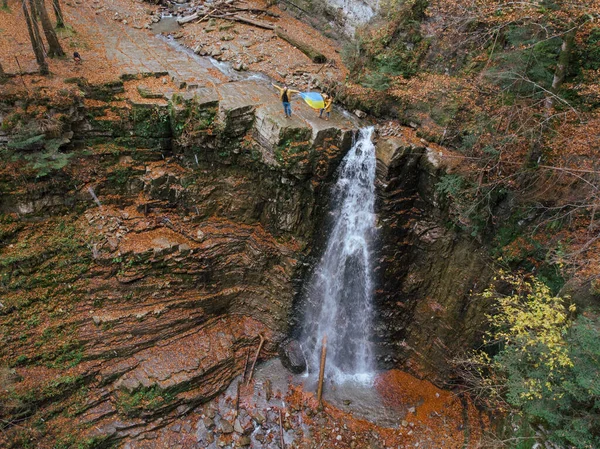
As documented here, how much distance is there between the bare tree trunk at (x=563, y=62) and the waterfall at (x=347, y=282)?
18.6 feet

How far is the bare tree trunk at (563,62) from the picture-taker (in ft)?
32.2

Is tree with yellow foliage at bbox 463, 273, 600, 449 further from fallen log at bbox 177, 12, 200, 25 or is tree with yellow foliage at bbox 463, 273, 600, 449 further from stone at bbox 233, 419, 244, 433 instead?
fallen log at bbox 177, 12, 200, 25

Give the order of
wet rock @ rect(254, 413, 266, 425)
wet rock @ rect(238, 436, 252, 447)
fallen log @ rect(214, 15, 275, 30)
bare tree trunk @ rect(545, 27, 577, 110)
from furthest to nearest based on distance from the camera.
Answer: fallen log @ rect(214, 15, 275, 30)
wet rock @ rect(254, 413, 266, 425)
wet rock @ rect(238, 436, 252, 447)
bare tree trunk @ rect(545, 27, 577, 110)

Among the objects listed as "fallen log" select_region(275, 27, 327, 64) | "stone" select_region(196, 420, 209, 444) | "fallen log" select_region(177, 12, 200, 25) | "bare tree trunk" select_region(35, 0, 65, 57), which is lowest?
"stone" select_region(196, 420, 209, 444)

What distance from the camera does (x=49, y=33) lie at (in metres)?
14.8

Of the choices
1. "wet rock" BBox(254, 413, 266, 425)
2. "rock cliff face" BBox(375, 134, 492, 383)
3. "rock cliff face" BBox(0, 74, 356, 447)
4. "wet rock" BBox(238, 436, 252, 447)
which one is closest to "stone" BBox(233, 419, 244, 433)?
"wet rock" BBox(238, 436, 252, 447)

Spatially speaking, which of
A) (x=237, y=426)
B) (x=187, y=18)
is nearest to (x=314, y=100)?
(x=187, y=18)

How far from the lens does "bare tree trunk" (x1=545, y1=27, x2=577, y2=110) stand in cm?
981

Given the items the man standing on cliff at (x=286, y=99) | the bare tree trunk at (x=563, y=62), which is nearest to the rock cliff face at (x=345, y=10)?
the man standing on cliff at (x=286, y=99)

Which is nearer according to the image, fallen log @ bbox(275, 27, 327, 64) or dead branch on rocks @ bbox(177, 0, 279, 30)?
fallen log @ bbox(275, 27, 327, 64)

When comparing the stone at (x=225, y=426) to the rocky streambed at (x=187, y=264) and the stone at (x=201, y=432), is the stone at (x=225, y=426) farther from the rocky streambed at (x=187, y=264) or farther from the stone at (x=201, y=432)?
the stone at (x=201, y=432)

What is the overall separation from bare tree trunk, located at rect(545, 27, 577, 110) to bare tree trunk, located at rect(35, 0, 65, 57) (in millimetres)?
17765

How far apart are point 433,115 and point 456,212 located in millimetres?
3847

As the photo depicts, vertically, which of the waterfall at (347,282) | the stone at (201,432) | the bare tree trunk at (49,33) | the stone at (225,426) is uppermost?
the bare tree trunk at (49,33)
